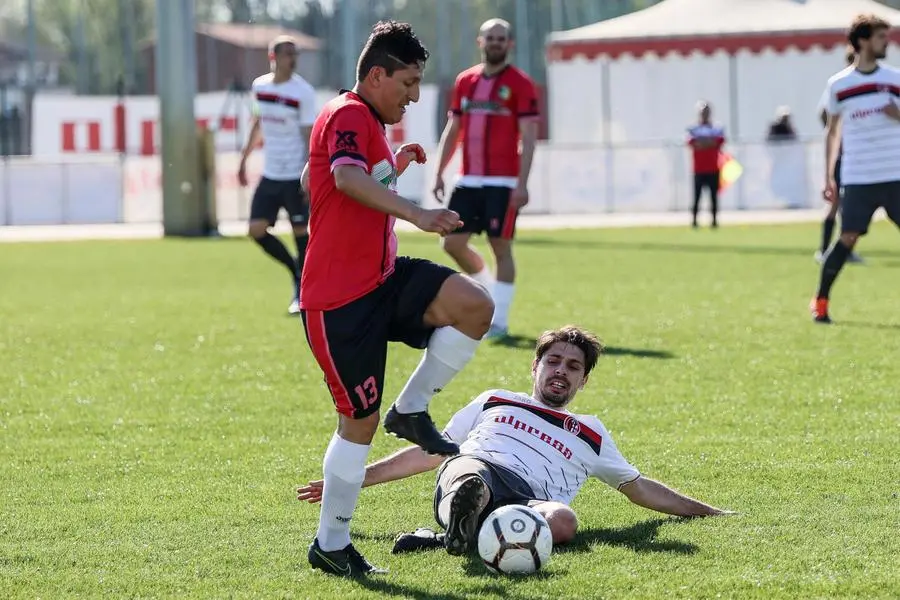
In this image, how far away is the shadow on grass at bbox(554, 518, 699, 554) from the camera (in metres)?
5.21

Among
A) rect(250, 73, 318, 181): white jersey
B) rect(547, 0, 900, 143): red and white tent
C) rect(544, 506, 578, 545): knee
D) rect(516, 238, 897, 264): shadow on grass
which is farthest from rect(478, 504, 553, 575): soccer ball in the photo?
rect(547, 0, 900, 143): red and white tent

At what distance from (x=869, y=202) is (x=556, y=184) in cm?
1915

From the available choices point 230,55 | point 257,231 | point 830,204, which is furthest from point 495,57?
point 230,55

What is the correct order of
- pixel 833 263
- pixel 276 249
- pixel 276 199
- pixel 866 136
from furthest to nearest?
pixel 276 199
pixel 276 249
pixel 833 263
pixel 866 136

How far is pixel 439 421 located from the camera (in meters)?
7.92

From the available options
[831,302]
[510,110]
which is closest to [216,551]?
[510,110]

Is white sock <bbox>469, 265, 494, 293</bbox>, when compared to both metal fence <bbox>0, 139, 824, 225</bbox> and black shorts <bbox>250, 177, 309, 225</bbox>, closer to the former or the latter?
black shorts <bbox>250, 177, 309, 225</bbox>

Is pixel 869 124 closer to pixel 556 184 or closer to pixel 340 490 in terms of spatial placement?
pixel 340 490

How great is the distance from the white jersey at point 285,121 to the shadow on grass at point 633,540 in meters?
7.93

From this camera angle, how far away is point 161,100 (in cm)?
2588

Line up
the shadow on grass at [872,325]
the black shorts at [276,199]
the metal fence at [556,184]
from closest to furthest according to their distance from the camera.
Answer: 1. the shadow on grass at [872,325]
2. the black shorts at [276,199]
3. the metal fence at [556,184]

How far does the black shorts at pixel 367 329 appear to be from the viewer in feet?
16.2

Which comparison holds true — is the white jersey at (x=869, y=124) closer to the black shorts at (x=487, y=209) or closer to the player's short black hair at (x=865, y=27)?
the player's short black hair at (x=865, y=27)

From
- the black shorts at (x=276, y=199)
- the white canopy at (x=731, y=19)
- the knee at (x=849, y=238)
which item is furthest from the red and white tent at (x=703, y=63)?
the knee at (x=849, y=238)
